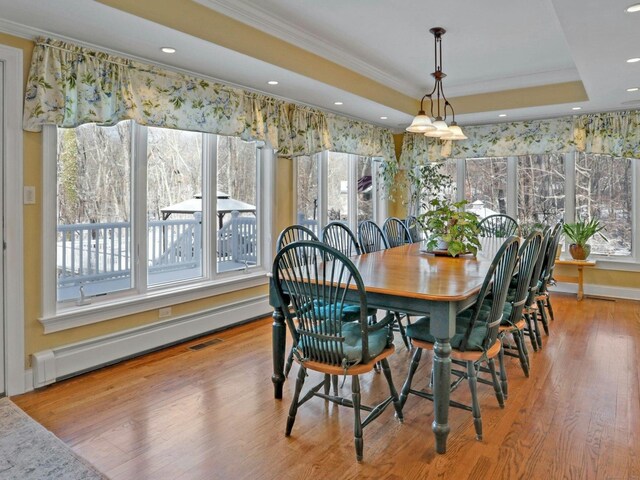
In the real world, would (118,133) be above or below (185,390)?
above

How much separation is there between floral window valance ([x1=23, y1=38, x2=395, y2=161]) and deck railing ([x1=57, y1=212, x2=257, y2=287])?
813 mm

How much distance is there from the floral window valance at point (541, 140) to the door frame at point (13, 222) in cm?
510

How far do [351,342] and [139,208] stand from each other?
2.23 metres

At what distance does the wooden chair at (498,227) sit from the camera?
5215mm

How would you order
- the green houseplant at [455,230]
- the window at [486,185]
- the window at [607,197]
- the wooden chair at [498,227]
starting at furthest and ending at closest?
the window at [486,185] → the window at [607,197] → the wooden chair at [498,227] → the green houseplant at [455,230]

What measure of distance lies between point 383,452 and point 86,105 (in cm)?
286

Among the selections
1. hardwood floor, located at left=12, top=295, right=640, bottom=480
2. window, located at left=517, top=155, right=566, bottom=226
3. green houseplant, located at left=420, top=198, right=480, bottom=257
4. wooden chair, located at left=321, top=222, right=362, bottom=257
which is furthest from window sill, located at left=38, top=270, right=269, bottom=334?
window, located at left=517, top=155, right=566, bottom=226

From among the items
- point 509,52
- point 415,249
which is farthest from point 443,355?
point 509,52

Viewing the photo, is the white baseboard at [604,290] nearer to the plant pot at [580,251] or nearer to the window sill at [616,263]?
the window sill at [616,263]

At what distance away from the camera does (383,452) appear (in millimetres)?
2203

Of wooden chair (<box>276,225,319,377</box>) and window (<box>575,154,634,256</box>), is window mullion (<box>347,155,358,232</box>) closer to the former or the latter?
wooden chair (<box>276,225,319,377</box>)

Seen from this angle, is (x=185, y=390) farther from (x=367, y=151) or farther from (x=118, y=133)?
(x=367, y=151)

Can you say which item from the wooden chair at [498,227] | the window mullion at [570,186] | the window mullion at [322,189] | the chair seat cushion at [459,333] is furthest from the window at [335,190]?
the chair seat cushion at [459,333]

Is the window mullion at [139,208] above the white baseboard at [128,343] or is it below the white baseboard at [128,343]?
above
